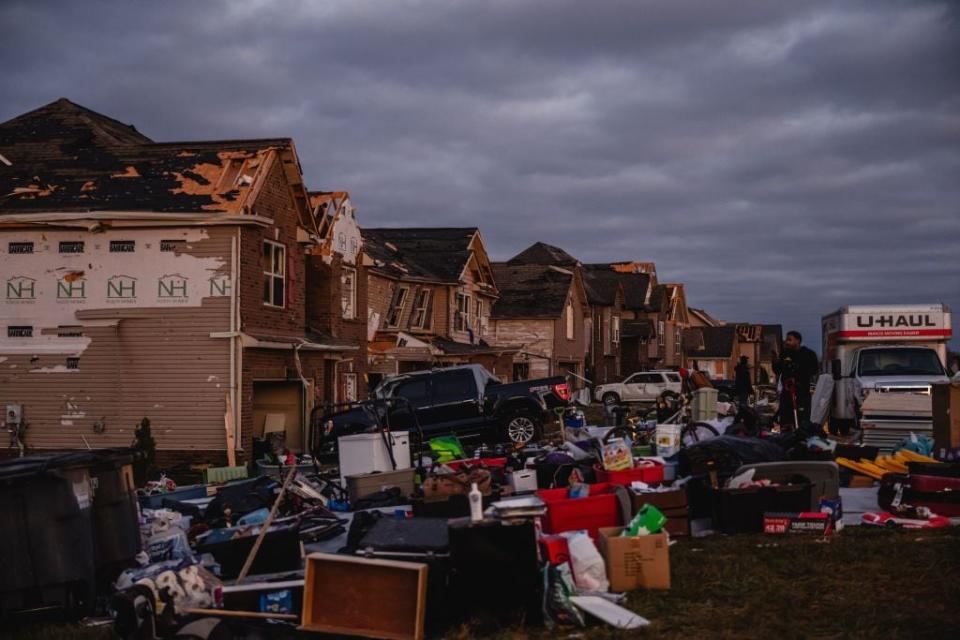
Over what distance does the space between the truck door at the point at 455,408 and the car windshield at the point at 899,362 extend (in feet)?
27.3

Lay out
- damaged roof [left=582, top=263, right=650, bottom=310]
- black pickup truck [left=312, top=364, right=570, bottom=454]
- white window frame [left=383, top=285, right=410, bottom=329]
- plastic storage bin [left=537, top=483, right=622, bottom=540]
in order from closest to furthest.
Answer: plastic storage bin [left=537, top=483, right=622, bottom=540], black pickup truck [left=312, top=364, right=570, bottom=454], white window frame [left=383, top=285, right=410, bottom=329], damaged roof [left=582, top=263, right=650, bottom=310]

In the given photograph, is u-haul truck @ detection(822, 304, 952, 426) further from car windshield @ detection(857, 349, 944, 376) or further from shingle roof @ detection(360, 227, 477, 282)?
shingle roof @ detection(360, 227, 477, 282)

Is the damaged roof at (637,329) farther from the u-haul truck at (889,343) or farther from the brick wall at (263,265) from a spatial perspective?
the u-haul truck at (889,343)

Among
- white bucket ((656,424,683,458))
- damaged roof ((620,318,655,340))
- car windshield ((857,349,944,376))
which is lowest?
white bucket ((656,424,683,458))

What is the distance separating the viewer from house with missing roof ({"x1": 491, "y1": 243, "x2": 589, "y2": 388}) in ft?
161

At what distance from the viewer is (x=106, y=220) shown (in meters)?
21.0

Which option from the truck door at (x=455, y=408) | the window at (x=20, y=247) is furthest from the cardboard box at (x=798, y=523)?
the window at (x=20, y=247)

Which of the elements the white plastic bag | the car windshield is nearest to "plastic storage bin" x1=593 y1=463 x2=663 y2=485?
the white plastic bag

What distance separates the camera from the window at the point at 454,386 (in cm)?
2178

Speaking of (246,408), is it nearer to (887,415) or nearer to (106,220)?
(106,220)

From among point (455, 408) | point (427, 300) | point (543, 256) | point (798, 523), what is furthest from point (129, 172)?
point (543, 256)

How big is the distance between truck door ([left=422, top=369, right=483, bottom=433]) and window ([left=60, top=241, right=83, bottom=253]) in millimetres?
8394

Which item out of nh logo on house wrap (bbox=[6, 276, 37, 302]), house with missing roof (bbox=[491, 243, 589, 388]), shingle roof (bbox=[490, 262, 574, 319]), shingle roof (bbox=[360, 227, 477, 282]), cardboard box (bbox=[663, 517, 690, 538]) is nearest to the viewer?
cardboard box (bbox=[663, 517, 690, 538])

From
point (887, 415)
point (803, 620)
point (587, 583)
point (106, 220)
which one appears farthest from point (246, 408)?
point (803, 620)
